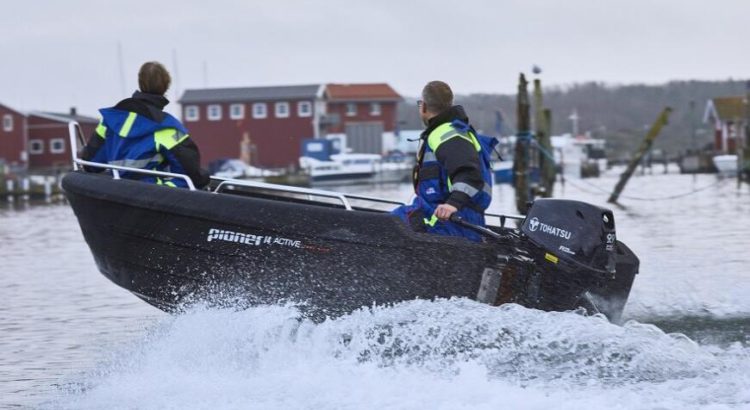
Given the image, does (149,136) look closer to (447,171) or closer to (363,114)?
(447,171)

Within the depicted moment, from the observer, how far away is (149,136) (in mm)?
7199

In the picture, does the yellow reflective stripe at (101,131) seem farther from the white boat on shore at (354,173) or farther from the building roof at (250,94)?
the building roof at (250,94)

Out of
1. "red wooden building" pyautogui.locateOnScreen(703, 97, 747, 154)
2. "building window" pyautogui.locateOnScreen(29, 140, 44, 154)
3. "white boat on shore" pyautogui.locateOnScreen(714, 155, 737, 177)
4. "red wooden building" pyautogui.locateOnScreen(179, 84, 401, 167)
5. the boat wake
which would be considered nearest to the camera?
the boat wake

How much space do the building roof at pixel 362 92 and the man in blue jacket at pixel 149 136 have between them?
232ft

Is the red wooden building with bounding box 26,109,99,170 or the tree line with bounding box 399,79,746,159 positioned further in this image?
the tree line with bounding box 399,79,746,159

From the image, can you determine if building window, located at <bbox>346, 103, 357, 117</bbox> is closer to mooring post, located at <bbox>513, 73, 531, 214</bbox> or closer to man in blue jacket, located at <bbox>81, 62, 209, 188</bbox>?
mooring post, located at <bbox>513, 73, 531, 214</bbox>

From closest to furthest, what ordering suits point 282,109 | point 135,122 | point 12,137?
1. point 135,122
2. point 12,137
3. point 282,109

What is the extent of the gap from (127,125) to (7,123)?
63.9 m

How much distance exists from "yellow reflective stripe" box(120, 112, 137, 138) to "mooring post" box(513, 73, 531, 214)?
12013 millimetres

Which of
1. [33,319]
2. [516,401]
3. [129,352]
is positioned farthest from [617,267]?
[33,319]

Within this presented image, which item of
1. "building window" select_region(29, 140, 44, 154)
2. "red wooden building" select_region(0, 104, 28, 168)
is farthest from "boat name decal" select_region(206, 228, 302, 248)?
"building window" select_region(29, 140, 44, 154)

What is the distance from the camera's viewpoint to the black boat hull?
6375 mm

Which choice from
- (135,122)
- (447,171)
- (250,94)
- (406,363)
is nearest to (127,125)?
(135,122)

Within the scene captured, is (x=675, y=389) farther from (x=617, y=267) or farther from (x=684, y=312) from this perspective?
(x=684, y=312)
